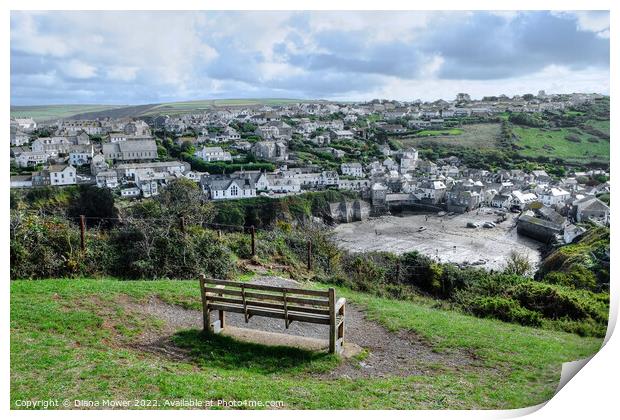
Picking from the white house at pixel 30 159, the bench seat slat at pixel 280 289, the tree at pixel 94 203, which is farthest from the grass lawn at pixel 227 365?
the tree at pixel 94 203

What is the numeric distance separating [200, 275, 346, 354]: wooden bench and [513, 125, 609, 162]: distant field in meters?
5.08

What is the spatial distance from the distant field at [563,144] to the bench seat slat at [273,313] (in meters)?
5.20

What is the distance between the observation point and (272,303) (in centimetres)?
510

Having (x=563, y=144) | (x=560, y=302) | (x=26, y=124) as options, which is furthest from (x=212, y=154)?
(x=560, y=302)

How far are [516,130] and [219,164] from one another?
593 inches

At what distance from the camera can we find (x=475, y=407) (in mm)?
4320

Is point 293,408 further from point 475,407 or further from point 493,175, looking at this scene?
point 493,175

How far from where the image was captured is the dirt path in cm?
481

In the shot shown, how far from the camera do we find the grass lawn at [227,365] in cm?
412

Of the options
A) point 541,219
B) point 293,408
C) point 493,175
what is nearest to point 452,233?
point 493,175

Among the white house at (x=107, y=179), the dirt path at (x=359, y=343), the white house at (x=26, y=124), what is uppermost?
the white house at (x=26, y=124)

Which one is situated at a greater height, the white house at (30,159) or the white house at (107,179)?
the white house at (30,159)

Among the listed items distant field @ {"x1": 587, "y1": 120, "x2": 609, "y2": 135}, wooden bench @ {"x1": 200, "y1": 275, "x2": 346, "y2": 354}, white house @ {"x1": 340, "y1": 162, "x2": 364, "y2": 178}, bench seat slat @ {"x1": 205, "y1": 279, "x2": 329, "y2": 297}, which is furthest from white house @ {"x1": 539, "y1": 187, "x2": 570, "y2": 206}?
white house @ {"x1": 340, "y1": 162, "x2": 364, "y2": 178}

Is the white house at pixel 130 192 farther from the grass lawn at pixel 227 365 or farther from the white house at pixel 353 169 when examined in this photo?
the white house at pixel 353 169
